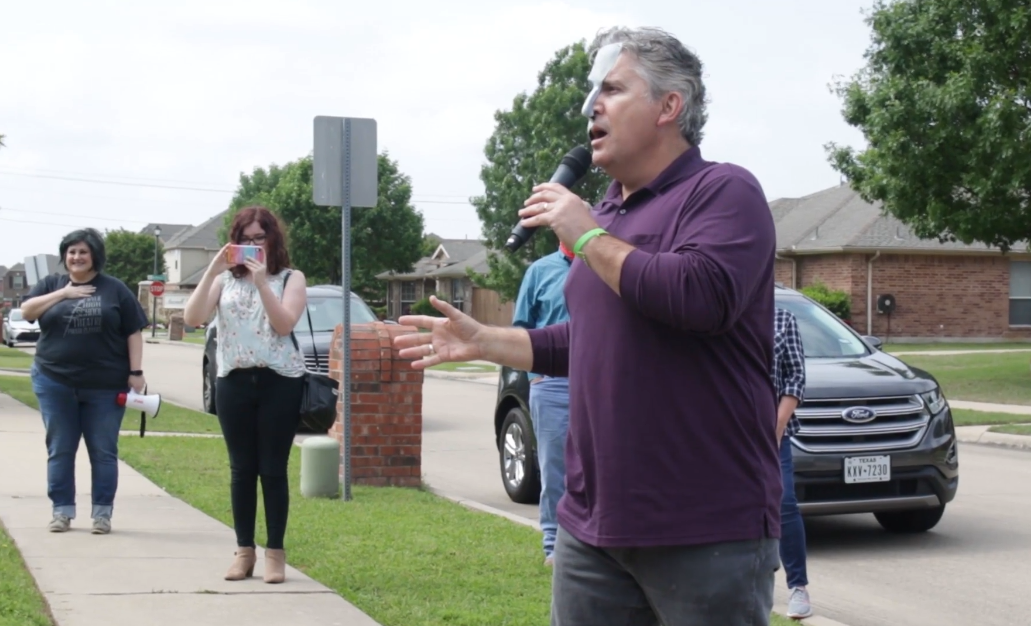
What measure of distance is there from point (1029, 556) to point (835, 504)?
4.34 feet

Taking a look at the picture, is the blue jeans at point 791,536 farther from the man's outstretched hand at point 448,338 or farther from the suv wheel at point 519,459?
the suv wheel at point 519,459

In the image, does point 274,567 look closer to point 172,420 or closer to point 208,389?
point 172,420

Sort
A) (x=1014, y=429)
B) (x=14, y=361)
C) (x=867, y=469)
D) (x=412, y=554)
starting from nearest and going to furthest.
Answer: (x=412, y=554)
(x=867, y=469)
(x=1014, y=429)
(x=14, y=361)

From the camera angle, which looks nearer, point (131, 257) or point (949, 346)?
point (949, 346)

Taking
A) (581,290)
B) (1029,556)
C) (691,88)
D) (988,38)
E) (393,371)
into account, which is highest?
(988,38)

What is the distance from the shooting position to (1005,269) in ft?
131

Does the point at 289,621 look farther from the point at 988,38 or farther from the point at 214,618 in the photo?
the point at 988,38

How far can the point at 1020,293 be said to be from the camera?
40531 millimetres

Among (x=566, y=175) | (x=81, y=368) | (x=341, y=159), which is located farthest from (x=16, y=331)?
(x=566, y=175)

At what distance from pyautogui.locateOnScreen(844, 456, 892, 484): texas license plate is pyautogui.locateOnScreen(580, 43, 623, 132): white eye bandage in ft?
18.6

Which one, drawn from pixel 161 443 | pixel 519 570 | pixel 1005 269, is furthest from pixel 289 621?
pixel 1005 269

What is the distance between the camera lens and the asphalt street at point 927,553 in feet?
22.5

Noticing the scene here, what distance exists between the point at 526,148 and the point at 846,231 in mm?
12464

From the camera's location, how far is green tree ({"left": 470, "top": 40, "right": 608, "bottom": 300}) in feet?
151
